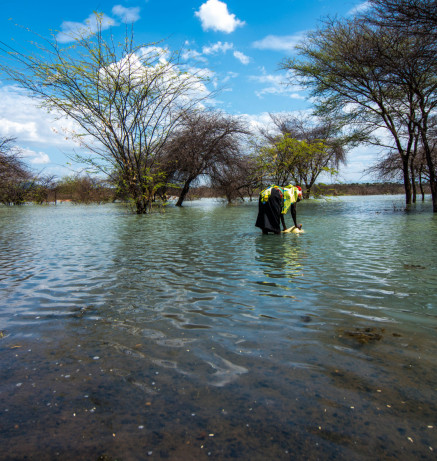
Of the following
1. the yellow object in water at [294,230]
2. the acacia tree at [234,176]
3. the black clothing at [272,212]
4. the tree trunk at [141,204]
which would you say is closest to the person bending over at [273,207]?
the black clothing at [272,212]

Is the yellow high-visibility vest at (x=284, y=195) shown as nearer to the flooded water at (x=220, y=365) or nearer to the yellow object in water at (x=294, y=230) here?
the yellow object in water at (x=294, y=230)

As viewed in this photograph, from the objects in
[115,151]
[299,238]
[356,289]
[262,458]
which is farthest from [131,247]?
[115,151]

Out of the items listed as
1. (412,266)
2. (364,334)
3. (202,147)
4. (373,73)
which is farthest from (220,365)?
(202,147)

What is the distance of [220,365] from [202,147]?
2744cm

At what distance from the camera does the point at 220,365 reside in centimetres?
228

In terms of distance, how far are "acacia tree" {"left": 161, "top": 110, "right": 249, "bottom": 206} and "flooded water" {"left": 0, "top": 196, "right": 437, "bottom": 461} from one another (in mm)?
23368

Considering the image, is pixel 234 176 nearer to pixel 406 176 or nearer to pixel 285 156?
pixel 285 156

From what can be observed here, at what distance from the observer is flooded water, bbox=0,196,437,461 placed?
158 centimetres

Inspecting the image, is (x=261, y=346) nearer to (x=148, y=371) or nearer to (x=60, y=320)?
(x=148, y=371)

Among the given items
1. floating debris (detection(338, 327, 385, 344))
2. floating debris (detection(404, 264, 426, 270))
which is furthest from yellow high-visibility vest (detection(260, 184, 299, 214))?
floating debris (detection(338, 327, 385, 344))

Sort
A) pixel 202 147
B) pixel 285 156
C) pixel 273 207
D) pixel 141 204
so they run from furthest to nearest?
pixel 202 147 < pixel 285 156 < pixel 141 204 < pixel 273 207

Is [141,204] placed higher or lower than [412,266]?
higher

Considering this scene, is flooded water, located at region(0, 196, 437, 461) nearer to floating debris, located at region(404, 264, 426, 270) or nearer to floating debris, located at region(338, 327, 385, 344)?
floating debris, located at region(338, 327, 385, 344)

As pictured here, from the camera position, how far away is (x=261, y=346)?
257 cm
